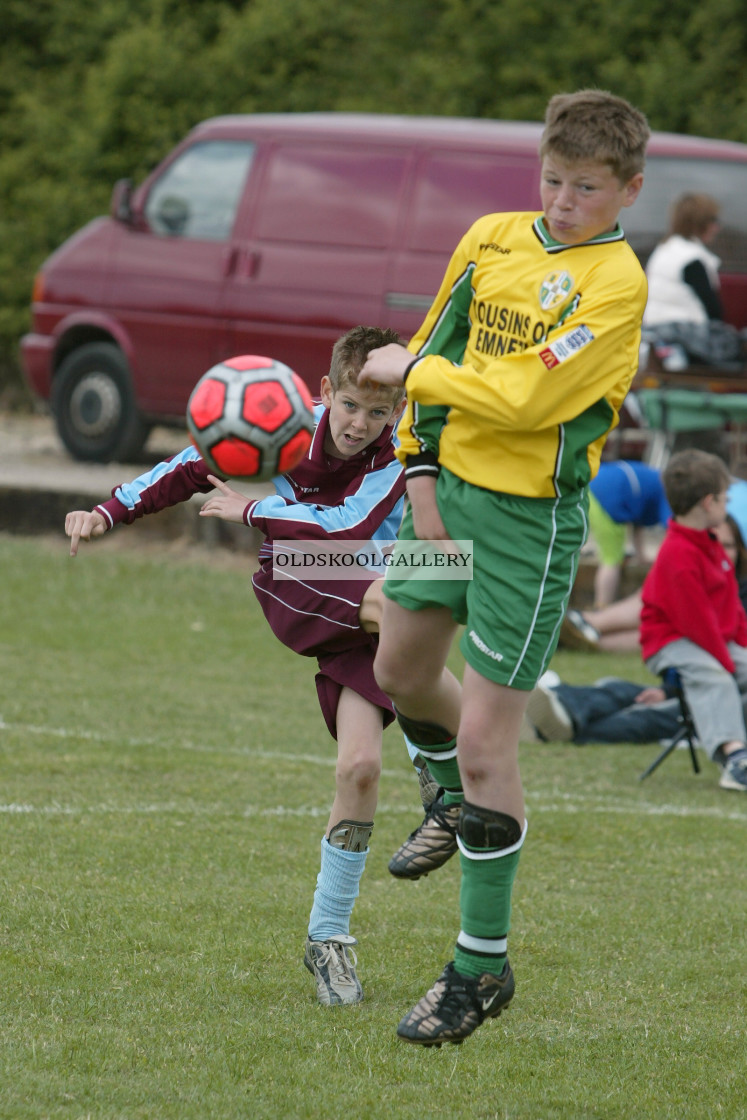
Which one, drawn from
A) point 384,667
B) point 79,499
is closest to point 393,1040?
point 384,667

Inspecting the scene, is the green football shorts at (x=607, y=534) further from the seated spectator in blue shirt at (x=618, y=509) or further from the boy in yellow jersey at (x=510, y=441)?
the boy in yellow jersey at (x=510, y=441)

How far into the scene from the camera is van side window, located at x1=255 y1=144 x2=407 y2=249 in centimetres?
1128

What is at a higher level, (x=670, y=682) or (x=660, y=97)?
(x=660, y=97)

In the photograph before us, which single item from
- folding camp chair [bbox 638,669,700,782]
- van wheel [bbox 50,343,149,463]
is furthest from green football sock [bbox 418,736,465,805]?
van wheel [bbox 50,343,149,463]

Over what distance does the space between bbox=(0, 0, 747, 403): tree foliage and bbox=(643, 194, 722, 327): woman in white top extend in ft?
12.0

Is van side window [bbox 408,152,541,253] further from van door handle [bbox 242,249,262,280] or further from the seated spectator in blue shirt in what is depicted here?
the seated spectator in blue shirt

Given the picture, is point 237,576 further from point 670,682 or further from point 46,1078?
point 46,1078

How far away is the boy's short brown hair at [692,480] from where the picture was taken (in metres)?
6.80

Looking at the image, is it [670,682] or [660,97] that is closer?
[670,682]

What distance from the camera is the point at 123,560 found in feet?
36.6

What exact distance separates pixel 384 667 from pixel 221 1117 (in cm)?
107

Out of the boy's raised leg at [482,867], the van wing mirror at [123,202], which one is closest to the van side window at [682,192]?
the van wing mirror at [123,202]

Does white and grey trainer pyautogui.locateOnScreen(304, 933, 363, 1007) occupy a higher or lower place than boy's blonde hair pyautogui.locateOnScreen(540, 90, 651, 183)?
lower

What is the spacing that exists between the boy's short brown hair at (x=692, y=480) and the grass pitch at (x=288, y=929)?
3.97ft
